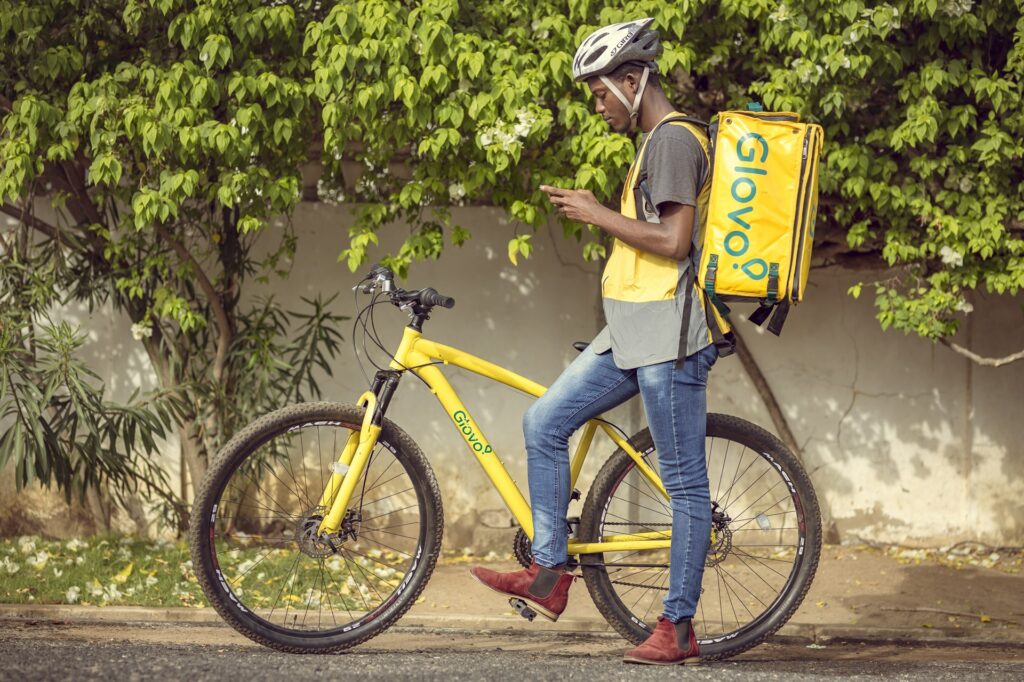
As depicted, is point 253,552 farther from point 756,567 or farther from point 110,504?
point 756,567

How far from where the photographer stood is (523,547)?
4570 millimetres

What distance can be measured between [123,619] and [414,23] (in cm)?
303

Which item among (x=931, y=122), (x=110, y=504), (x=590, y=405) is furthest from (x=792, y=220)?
(x=110, y=504)

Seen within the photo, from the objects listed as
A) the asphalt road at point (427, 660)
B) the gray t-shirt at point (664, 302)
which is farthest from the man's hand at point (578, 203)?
the asphalt road at point (427, 660)

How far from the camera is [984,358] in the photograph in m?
6.71

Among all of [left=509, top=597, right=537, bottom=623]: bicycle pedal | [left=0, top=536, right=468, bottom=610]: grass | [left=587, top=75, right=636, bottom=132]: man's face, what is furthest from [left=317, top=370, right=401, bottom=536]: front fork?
[left=587, top=75, right=636, bottom=132]: man's face

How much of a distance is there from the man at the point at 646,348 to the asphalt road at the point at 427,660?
0.90 feet

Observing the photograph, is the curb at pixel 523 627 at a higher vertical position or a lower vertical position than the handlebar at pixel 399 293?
lower

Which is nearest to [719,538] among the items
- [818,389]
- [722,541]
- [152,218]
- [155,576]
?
[722,541]

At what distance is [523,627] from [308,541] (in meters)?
1.71

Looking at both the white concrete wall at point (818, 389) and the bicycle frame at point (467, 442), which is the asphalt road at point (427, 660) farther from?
the white concrete wall at point (818, 389)

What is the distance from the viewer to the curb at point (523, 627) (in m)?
5.62

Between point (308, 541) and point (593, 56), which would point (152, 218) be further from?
point (593, 56)

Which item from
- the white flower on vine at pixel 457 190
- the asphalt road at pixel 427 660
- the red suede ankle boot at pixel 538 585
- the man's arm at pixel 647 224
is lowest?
the asphalt road at pixel 427 660
